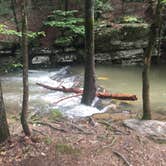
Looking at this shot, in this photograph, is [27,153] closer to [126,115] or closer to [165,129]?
[165,129]

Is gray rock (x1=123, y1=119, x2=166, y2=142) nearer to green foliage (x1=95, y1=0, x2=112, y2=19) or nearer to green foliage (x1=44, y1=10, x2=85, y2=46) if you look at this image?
green foliage (x1=44, y1=10, x2=85, y2=46)

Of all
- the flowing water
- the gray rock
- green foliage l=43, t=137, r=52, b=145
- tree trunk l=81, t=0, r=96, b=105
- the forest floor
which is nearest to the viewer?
the forest floor

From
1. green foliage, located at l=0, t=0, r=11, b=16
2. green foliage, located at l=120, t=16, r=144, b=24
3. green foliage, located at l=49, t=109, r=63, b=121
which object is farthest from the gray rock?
green foliage, located at l=0, t=0, r=11, b=16

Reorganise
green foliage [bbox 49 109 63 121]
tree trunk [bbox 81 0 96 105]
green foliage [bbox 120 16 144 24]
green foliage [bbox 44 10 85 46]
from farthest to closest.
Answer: green foliage [bbox 120 16 144 24] → green foliage [bbox 44 10 85 46] → tree trunk [bbox 81 0 96 105] → green foliage [bbox 49 109 63 121]

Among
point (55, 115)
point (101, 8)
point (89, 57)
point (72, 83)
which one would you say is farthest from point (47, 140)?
point (101, 8)

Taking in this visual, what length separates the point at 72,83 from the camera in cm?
1545

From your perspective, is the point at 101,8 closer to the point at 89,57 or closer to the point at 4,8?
the point at 4,8

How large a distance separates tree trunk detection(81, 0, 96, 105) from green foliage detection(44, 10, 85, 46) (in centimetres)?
811

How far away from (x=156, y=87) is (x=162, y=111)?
356cm

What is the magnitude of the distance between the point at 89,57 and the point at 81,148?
421cm

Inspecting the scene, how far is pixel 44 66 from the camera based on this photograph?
64.4ft

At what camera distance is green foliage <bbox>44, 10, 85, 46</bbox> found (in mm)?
19016

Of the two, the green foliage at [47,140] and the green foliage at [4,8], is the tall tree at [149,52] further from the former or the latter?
the green foliage at [4,8]

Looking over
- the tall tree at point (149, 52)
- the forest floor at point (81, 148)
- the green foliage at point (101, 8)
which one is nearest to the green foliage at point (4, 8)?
the green foliage at point (101, 8)
